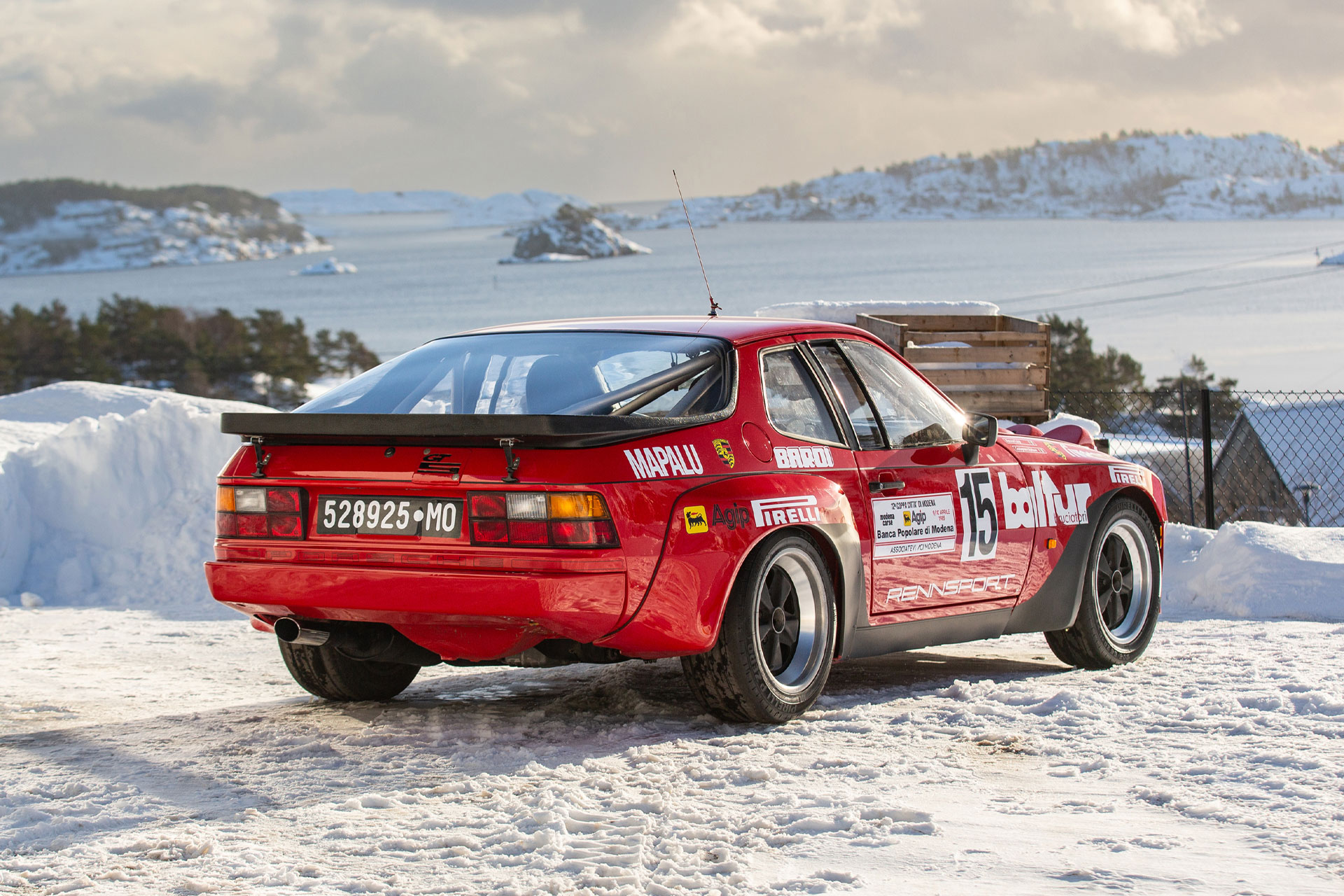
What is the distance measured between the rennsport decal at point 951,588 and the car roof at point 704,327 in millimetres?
1022

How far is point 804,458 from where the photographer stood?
4.98 meters

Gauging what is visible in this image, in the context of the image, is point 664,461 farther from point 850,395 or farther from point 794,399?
point 850,395

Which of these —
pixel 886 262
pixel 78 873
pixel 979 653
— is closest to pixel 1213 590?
pixel 979 653

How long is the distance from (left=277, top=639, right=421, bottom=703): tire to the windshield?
41.4 inches

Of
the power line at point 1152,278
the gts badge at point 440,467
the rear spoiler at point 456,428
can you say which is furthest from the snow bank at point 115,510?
the power line at point 1152,278

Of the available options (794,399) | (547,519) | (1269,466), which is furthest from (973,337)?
(1269,466)

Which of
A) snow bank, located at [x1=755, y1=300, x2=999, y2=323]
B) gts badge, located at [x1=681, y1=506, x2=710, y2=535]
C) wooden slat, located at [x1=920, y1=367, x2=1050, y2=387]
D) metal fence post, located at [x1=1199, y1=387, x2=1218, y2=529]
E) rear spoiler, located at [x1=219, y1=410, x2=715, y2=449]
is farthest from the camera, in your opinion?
wooden slat, located at [x1=920, y1=367, x2=1050, y2=387]

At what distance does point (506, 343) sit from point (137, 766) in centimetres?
195

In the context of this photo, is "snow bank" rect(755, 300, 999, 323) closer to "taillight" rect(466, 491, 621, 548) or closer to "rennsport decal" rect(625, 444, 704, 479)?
"rennsport decal" rect(625, 444, 704, 479)

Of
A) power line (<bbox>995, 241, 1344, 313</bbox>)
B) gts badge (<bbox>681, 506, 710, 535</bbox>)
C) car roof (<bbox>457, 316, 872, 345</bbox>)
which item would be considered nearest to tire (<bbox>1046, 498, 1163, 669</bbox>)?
car roof (<bbox>457, 316, 872, 345</bbox>)

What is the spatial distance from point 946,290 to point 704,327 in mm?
99851

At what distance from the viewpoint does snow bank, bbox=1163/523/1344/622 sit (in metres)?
8.05

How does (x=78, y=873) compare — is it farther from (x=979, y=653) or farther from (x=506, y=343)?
(x=979, y=653)

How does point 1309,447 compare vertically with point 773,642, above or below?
above
